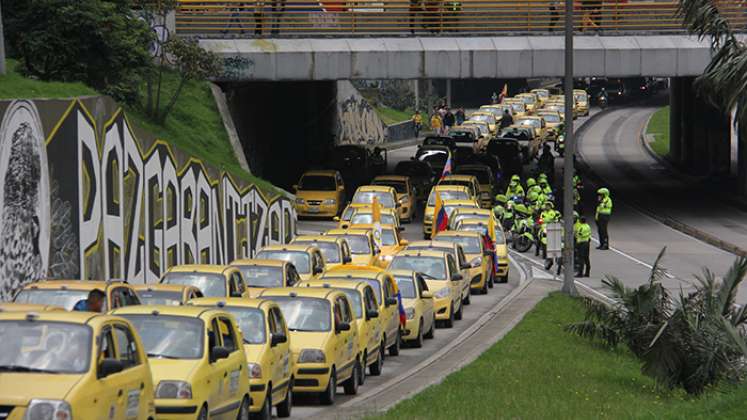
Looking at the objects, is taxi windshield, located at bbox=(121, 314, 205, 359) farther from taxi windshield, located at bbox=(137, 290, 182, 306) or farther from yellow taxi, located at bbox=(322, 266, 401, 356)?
yellow taxi, located at bbox=(322, 266, 401, 356)

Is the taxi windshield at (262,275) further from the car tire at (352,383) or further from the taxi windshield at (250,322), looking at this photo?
the taxi windshield at (250,322)

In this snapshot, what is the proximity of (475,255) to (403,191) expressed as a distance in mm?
19531

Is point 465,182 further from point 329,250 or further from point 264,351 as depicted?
point 264,351

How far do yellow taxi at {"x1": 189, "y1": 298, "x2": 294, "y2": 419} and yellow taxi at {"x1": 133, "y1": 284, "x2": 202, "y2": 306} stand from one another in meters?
1.75

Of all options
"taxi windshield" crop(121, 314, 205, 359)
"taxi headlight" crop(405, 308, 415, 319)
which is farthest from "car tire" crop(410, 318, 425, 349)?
"taxi windshield" crop(121, 314, 205, 359)

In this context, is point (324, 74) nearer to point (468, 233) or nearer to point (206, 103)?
point (206, 103)

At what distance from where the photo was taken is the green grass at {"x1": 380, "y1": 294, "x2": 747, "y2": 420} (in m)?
17.3

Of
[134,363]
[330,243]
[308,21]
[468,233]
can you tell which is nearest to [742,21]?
[308,21]

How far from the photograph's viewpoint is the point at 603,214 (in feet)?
156

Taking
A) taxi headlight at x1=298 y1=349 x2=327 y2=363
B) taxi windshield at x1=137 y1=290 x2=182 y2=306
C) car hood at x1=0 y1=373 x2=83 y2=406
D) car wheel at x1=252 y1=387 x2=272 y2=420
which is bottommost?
car wheel at x1=252 y1=387 x2=272 y2=420

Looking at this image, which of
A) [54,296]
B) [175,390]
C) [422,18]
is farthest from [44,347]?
[422,18]

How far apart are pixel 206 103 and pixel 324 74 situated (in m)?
3.99

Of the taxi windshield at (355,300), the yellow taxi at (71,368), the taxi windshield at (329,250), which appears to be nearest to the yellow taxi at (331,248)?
the taxi windshield at (329,250)

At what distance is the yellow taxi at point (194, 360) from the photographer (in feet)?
50.8
